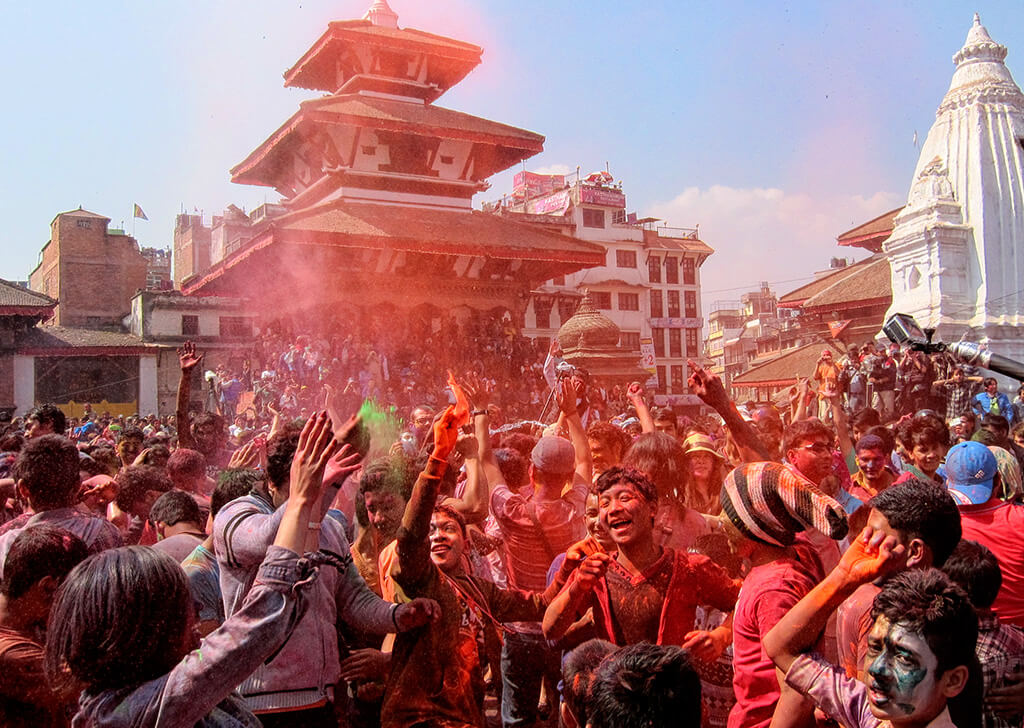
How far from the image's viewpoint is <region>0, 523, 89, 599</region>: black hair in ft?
9.49

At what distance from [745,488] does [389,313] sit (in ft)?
44.2

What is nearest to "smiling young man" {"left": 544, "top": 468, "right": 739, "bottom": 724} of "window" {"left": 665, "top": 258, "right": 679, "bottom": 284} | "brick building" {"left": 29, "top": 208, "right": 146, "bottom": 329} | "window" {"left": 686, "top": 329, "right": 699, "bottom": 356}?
"brick building" {"left": 29, "top": 208, "right": 146, "bottom": 329}

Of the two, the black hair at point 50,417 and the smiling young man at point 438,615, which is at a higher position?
the black hair at point 50,417

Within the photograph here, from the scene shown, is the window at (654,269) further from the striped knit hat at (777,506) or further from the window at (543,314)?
the striped knit hat at (777,506)

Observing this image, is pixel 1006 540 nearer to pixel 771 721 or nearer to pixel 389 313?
pixel 771 721

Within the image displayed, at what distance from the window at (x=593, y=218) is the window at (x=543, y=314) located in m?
6.72

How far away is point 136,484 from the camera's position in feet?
16.6

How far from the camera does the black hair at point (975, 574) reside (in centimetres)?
281

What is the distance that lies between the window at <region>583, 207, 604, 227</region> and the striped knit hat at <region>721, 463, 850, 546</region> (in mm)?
44487

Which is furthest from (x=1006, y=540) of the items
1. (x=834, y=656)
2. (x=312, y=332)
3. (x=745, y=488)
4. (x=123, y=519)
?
(x=312, y=332)

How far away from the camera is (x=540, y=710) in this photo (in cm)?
414

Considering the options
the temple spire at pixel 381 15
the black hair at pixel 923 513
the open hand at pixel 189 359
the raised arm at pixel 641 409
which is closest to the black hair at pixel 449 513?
the black hair at pixel 923 513

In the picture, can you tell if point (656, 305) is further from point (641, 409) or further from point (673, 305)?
point (641, 409)

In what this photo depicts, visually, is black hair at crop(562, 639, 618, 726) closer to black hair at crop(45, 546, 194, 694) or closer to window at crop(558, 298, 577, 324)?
black hair at crop(45, 546, 194, 694)
